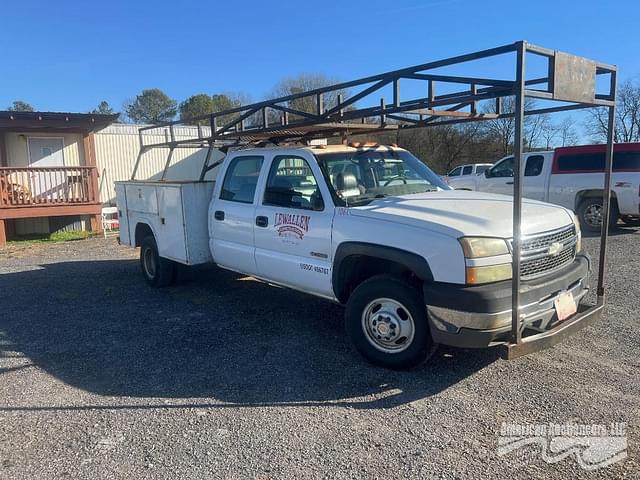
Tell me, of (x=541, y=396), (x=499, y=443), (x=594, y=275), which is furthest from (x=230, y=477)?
(x=594, y=275)

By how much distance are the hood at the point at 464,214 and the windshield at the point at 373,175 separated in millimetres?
234

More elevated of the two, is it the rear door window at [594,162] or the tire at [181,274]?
the rear door window at [594,162]

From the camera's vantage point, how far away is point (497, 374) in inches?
159

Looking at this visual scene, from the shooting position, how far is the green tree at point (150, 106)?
5775 centimetres

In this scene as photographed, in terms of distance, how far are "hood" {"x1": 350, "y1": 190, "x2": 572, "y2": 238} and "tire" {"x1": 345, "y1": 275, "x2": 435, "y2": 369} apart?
0.53 meters

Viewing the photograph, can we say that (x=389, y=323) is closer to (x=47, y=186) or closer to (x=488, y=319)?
(x=488, y=319)

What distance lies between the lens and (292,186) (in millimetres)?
5094

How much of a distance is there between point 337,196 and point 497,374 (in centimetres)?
199

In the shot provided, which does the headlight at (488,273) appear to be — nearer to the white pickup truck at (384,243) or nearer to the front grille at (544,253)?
the white pickup truck at (384,243)

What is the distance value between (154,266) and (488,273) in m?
5.15

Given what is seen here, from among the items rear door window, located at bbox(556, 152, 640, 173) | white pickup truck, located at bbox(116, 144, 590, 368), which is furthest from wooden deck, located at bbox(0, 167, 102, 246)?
rear door window, located at bbox(556, 152, 640, 173)

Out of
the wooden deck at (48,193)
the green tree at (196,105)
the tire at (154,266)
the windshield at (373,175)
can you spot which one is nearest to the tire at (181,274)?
the tire at (154,266)

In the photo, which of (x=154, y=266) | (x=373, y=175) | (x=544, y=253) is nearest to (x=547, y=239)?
(x=544, y=253)

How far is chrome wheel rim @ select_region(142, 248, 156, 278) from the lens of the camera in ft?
24.1
